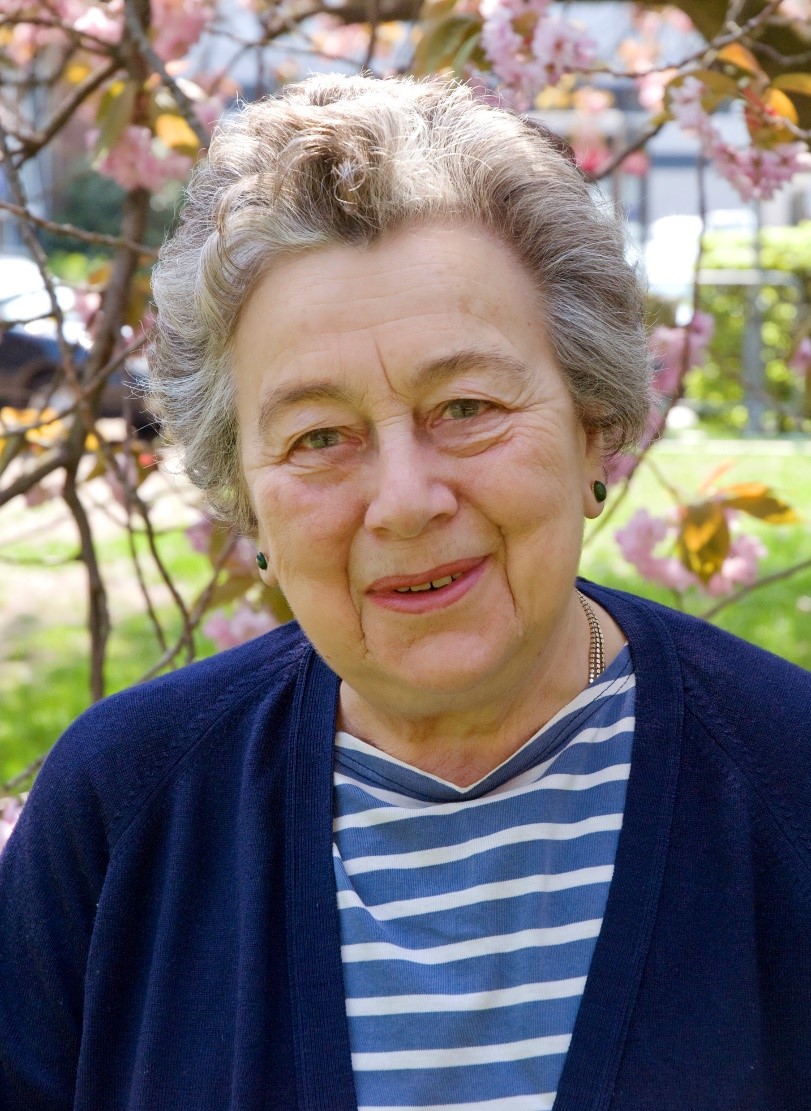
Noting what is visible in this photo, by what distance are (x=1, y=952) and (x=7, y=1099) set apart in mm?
193

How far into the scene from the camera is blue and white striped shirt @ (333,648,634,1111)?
5.43 feet

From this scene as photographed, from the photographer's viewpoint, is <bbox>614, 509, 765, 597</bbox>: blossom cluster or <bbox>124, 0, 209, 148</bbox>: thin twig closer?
<bbox>124, 0, 209, 148</bbox>: thin twig

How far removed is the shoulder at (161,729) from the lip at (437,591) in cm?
35

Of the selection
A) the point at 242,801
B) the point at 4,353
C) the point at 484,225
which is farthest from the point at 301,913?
the point at 4,353

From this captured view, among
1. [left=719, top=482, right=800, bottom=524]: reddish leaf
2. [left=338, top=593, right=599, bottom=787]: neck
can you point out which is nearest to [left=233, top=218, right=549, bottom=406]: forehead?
[left=338, top=593, right=599, bottom=787]: neck

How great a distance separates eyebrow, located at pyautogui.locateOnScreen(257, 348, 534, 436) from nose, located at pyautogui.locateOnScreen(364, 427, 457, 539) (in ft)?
0.22

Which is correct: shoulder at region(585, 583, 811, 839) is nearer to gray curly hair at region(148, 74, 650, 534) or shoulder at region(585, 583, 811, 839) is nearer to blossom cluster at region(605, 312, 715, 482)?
gray curly hair at region(148, 74, 650, 534)

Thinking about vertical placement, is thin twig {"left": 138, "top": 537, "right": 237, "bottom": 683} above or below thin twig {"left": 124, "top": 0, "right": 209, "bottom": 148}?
below

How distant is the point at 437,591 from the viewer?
1707mm

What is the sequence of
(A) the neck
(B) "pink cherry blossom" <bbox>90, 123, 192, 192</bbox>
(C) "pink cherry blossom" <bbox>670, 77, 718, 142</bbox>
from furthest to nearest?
(B) "pink cherry blossom" <bbox>90, 123, 192, 192</bbox>, (C) "pink cherry blossom" <bbox>670, 77, 718, 142</bbox>, (A) the neck

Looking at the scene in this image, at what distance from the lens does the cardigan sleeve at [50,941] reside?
6.07 ft

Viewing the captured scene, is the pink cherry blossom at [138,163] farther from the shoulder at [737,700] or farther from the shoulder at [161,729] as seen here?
the shoulder at [737,700]

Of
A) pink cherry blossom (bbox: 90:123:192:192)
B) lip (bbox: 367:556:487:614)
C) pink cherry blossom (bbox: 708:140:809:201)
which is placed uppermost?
pink cherry blossom (bbox: 90:123:192:192)

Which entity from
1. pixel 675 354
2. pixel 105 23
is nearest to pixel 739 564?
pixel 675 354
